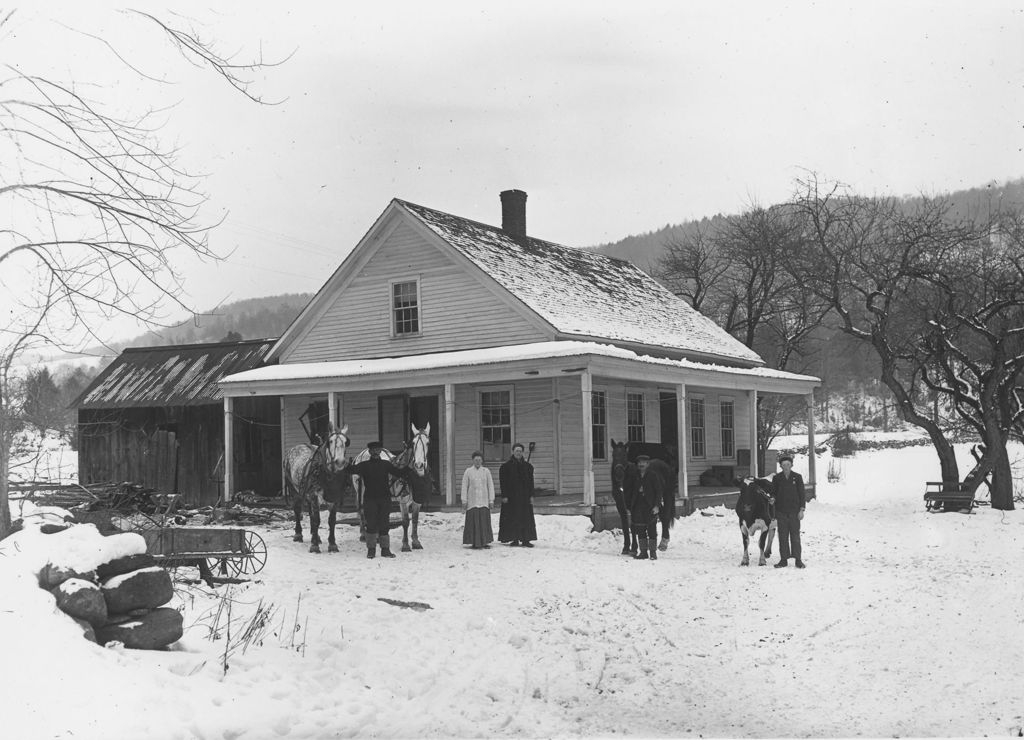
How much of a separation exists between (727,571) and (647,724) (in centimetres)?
566

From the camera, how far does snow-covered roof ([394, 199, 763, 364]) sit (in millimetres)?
21453

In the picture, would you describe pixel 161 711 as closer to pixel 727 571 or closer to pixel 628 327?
pixel 727 571

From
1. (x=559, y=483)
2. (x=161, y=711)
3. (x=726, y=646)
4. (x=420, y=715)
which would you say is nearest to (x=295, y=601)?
(x=420, y=715)

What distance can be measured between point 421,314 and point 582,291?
420 centimetres

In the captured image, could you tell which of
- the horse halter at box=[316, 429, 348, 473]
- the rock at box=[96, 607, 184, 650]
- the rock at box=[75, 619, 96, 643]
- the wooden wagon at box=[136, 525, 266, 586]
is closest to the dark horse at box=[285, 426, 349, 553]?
the horse halter at box=[316, 429, 348, 473]

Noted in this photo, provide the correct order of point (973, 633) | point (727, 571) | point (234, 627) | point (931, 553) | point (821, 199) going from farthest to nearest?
point (821, 199), point (931, 553), point (727, 571), point (973, 633), point (234, 627)

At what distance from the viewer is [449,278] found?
2197 centimetres

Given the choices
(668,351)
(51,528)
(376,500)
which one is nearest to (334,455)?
(376,500)

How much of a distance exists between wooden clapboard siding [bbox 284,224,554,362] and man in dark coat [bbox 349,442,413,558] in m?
6.58

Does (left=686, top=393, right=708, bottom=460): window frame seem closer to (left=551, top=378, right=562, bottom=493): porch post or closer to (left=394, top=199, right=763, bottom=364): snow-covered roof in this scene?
(left=394, top=199, right=763, bottom=364): snow-covered roof

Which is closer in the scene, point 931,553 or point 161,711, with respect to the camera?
point 161,711

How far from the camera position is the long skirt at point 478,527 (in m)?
15.7

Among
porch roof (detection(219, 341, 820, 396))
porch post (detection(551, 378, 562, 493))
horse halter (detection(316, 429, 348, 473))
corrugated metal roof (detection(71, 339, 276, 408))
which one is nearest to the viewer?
horse halter (detection(316, 429, 348, 473))

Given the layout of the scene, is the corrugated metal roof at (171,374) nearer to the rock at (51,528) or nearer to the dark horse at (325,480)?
the dark horse at (325,480)
